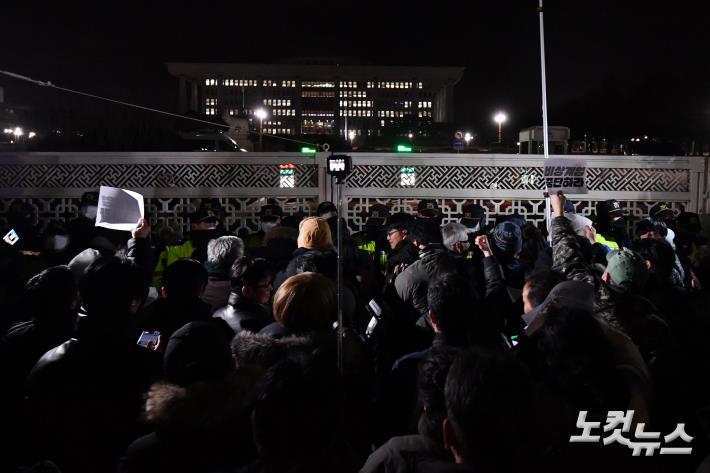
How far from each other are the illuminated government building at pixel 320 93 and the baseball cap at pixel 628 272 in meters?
69.5

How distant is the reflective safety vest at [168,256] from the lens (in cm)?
604

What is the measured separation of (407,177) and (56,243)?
5.36m

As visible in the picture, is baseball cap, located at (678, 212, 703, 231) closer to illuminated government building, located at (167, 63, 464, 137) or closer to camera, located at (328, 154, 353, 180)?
camera, located at (328, 154, 353, 180)

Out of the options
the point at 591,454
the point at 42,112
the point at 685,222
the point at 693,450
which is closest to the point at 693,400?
the point at 693,450

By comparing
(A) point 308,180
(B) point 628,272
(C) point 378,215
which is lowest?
(B) point 628,272

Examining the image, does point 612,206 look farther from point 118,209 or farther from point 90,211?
point 90,211

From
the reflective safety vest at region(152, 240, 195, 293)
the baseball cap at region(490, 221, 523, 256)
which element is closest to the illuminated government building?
the reflective safety vest at region(152, 240, 195, 293)

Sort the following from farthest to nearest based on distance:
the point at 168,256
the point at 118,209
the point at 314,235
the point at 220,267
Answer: the point at 168,256
the point at 118,209
the point at 314,235
the point at 220,267

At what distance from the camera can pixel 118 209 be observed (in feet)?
17.8

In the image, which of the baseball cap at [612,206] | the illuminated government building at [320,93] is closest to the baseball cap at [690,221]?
the baseball cap at [612,206]

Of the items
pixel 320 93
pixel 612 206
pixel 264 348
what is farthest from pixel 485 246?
pixel 320 93

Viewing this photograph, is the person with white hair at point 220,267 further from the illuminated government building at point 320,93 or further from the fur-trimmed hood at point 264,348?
the illuminated government building at point 320,93

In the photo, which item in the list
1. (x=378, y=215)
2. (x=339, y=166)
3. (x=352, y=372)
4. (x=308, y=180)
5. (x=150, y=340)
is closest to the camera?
(x=352, y=372)

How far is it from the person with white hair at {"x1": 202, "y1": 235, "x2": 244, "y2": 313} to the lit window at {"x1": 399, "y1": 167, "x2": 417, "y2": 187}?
5.21 metres
